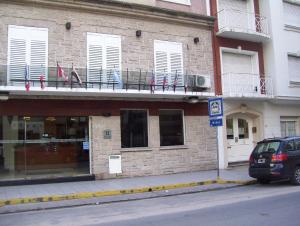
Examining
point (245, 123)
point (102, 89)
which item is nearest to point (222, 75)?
point (245, 123)

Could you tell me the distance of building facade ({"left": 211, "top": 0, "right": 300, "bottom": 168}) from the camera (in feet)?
62.7

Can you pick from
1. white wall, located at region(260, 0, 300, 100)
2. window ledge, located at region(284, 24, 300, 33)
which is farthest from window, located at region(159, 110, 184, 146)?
window ledge, located at region(284, 24, 300, 33)

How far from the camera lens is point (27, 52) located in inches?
574

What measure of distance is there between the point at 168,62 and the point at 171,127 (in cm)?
296

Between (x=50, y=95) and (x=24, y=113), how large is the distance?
1.16m

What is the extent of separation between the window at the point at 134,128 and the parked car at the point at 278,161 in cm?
496

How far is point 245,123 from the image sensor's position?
2053 cm

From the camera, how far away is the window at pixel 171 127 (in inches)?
684

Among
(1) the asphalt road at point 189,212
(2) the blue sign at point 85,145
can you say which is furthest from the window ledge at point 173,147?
(1) the asphalt road at point 189,212

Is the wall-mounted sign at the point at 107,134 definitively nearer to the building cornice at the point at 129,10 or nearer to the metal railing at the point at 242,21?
the building cornice at the point at 129,10

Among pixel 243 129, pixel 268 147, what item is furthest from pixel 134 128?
pixel 243 129

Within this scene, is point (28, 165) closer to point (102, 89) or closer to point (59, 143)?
point (59, 143)

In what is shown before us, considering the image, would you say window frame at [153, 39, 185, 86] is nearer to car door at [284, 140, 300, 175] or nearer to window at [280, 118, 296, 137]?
car door at [284, 140, 300, 175]

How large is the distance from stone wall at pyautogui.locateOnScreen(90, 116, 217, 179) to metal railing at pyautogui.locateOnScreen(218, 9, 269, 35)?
4.86m
